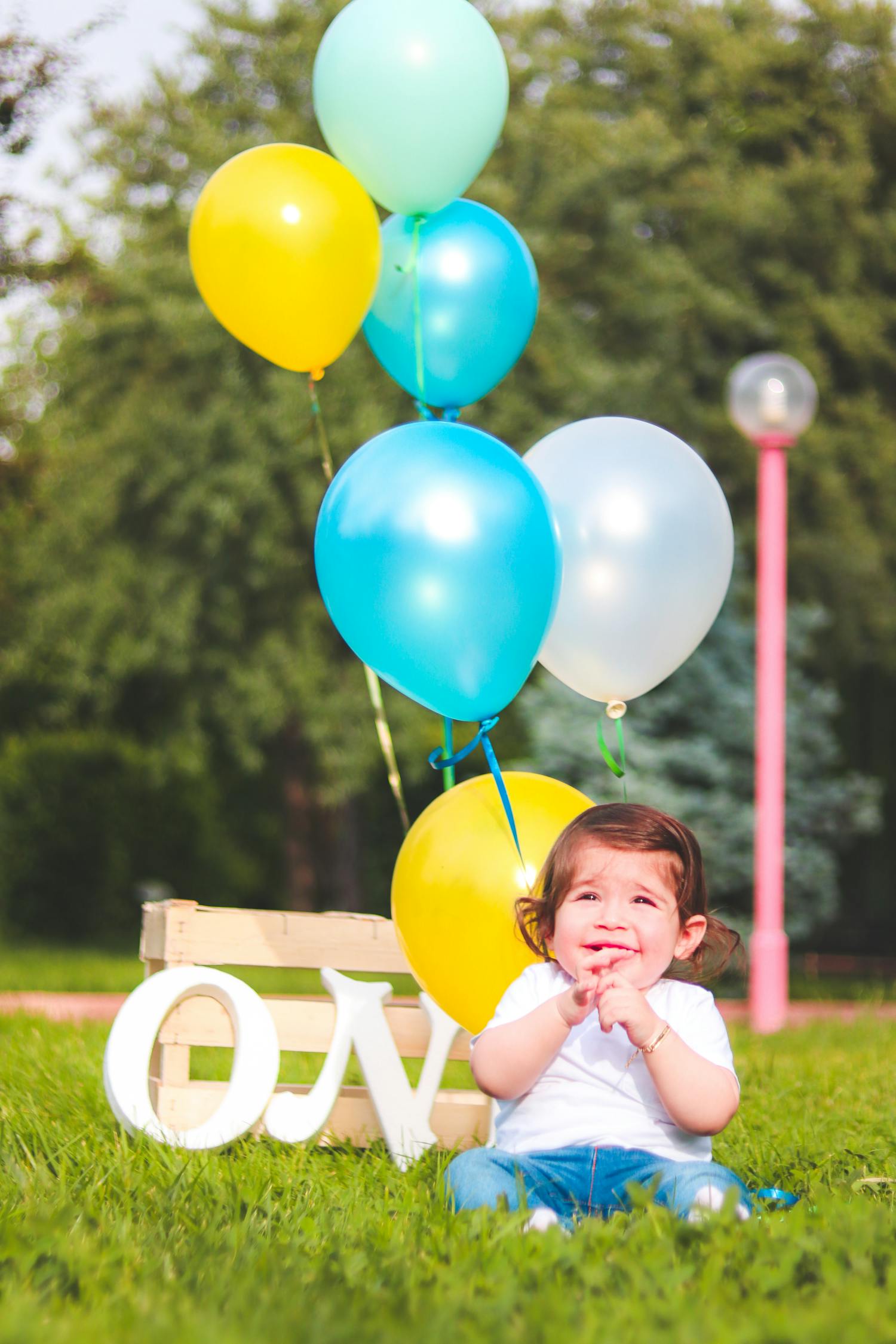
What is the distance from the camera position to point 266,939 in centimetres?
331

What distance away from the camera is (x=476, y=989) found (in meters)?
2.81

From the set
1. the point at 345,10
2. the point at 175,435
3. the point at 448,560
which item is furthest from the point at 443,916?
the point at 175,435

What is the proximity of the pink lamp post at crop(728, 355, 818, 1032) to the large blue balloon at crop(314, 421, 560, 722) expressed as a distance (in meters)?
3.93

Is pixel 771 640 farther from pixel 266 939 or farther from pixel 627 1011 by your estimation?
pixel 627 1011

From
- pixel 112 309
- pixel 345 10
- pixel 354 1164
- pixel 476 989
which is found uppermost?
pixel 345 10

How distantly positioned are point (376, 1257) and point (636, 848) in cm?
86

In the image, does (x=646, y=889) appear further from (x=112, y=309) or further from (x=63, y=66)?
(x=112, y=309)

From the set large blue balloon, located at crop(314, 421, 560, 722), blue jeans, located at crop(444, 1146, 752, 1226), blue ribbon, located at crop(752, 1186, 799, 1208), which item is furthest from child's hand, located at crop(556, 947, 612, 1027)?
large blue balloon, located at crop(314, 421, 560, 722)

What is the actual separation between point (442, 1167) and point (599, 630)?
1254mm

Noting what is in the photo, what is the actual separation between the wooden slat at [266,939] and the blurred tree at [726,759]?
569cm

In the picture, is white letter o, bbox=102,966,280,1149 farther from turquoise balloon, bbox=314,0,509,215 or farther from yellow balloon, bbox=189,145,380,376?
turquoise balloon, bbox=314,0,509,215

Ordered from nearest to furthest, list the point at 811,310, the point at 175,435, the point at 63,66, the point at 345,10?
1. the point at 345,10
2. the point at 63,66
3. the point at 175,435
4. the point at 811,310

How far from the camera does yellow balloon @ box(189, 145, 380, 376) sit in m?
3.32

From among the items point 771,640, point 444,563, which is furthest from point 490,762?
point 771,640
